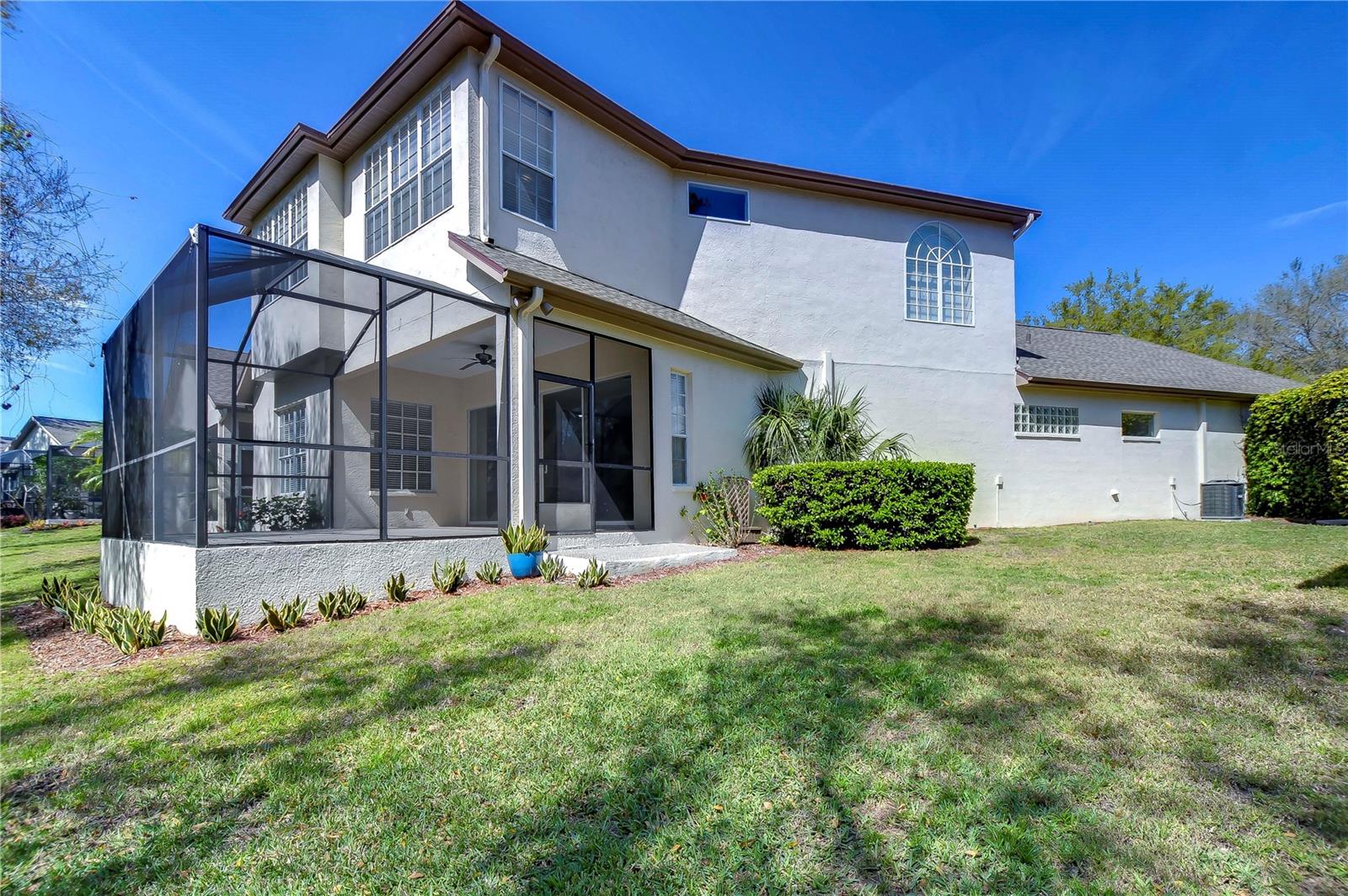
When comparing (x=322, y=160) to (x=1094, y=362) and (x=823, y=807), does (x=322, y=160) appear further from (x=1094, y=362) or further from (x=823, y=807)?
(x=1094, y=362)

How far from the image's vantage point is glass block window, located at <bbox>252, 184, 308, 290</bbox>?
11.5 metres

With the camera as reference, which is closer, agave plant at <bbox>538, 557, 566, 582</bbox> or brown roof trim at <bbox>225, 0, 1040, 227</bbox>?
agave plant at <bbox>538, 557, 566, 582</bbox>

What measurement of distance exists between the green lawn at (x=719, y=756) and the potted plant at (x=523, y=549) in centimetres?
193

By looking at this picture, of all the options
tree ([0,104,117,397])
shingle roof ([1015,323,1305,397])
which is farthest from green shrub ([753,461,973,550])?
tree ([0,104,117,397])

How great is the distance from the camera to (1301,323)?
2600cm

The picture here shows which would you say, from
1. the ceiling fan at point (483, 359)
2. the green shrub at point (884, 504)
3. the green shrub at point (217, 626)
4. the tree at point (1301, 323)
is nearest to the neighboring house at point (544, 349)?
the ceiling fan at point (483, 359)

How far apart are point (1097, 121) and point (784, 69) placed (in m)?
7.16

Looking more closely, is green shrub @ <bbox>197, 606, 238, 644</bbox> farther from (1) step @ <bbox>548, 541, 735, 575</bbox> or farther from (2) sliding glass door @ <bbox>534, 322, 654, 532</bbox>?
(2) sliding glass door @ <bbox>534, 322, 654, 532</bbox>

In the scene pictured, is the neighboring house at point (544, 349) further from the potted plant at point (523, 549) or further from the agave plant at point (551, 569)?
the agave plant at point (551, 569)

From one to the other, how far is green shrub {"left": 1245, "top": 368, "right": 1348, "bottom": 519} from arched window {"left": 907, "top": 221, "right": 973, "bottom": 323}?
6.54m

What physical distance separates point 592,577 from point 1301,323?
34742 mm

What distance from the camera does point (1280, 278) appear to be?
87.0 ft

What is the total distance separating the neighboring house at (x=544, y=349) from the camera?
281 inches

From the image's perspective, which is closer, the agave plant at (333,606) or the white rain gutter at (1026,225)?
the agave plant at (333,606)
